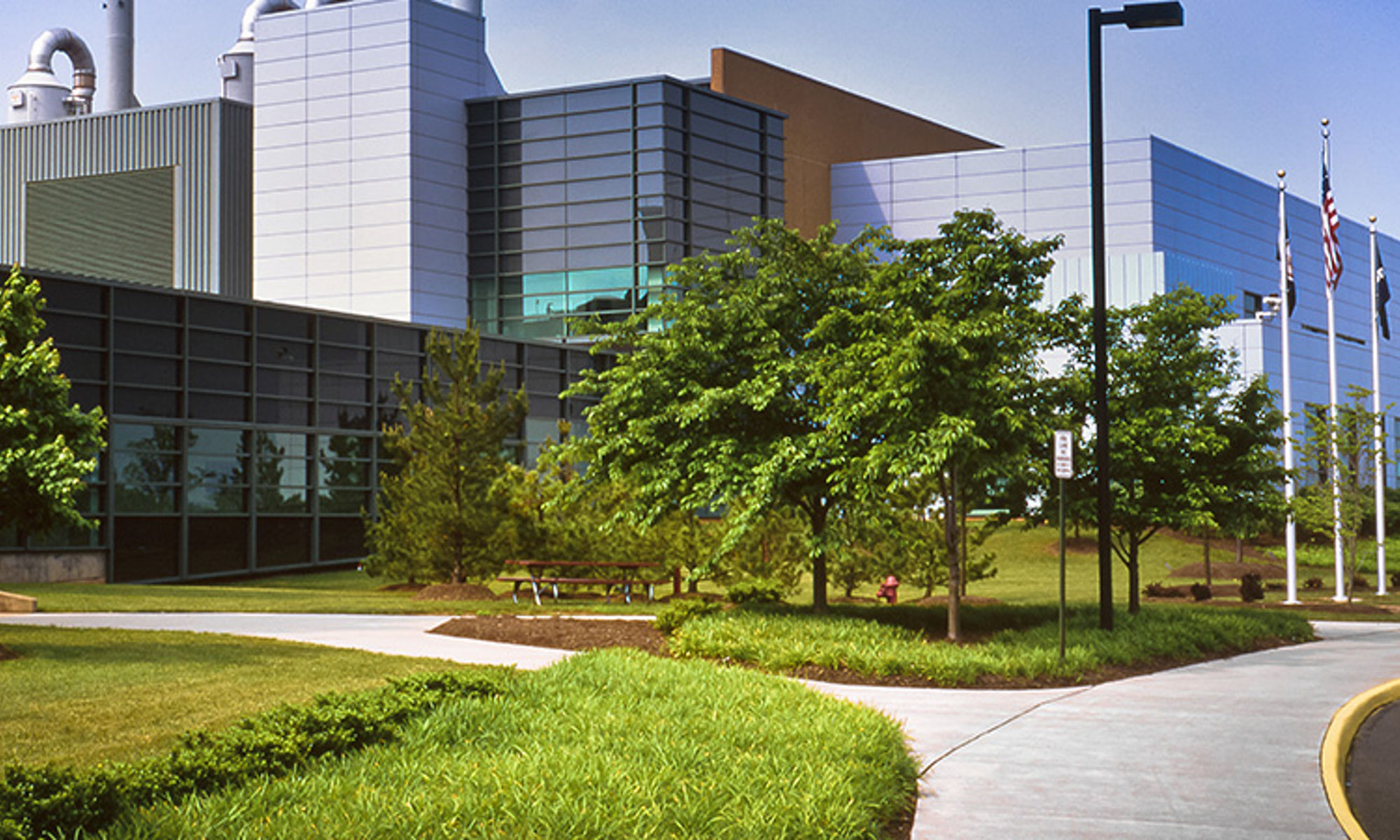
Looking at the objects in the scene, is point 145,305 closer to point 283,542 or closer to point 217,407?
point 217,407

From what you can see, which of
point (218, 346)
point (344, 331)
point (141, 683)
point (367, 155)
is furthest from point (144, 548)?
point (367, 155)

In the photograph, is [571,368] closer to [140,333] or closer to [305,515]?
[305,515]

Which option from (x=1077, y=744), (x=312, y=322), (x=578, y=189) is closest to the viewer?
(x=1077, y=744)

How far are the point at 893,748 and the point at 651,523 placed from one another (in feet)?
31.8

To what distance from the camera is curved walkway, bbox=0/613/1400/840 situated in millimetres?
7980

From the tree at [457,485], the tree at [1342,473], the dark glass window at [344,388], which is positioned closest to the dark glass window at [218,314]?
the dark glass window at [344,388]

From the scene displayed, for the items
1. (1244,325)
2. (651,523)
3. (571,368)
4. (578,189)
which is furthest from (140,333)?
(1244,325)

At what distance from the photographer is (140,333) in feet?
110

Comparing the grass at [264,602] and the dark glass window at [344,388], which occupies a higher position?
the dark glass window at [344,388]

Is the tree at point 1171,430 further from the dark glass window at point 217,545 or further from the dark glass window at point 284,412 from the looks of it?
the dark glass window at point 217,545

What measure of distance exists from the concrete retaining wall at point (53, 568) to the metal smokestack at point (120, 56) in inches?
1922

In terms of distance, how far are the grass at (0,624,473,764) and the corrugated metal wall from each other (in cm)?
4694

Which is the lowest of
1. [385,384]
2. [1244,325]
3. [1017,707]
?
[1017,707]

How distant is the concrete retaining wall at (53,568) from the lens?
102ft
